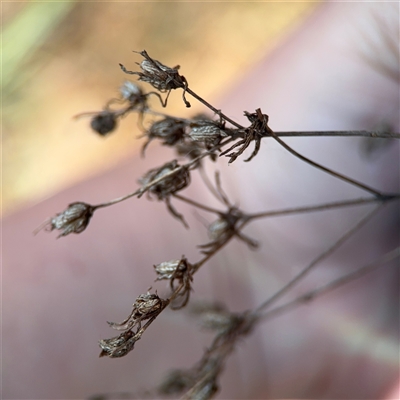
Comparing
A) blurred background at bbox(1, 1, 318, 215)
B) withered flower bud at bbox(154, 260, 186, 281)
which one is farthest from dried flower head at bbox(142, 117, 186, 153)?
blurred background at bbox(1, 1, 318, 215)

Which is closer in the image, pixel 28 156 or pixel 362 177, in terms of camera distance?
pixel 362 177

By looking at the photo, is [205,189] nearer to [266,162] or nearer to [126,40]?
[266,162]

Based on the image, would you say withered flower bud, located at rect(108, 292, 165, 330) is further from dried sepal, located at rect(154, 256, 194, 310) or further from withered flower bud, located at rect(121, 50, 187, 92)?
withered flower bud, located at rect(121, 50, 187, 92)

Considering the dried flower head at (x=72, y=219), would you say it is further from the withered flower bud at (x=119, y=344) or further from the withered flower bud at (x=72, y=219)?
the withered flower bud at (x=119, y=344)

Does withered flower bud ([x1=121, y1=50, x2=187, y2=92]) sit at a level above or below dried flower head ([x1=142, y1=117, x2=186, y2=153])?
below

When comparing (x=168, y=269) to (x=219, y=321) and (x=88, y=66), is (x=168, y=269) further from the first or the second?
(x=88, y=66)

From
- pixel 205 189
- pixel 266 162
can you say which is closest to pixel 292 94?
pixel 266 162

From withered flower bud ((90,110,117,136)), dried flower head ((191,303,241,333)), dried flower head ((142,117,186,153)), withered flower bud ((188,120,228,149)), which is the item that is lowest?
dried flower head ((191,303,241,333))
